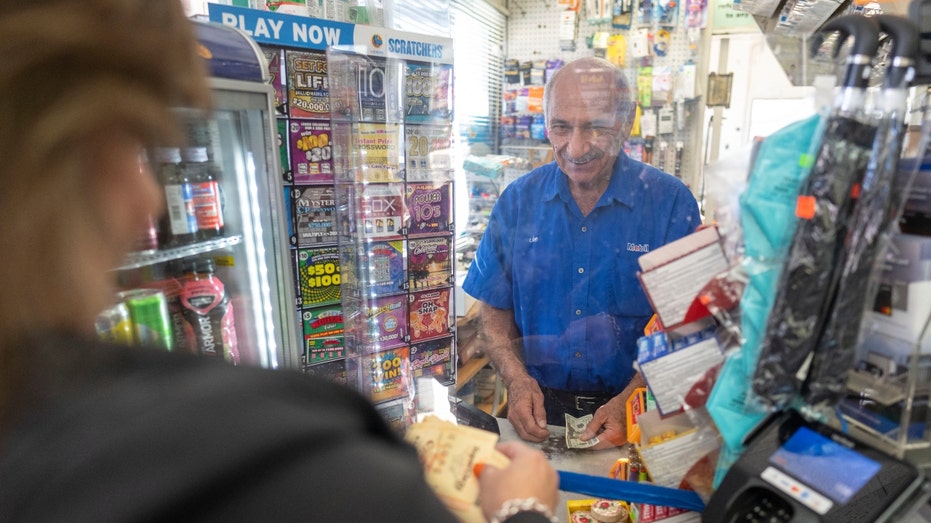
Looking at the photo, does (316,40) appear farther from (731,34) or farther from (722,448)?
(731,34)

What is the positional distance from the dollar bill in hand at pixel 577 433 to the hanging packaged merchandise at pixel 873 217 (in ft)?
2.78

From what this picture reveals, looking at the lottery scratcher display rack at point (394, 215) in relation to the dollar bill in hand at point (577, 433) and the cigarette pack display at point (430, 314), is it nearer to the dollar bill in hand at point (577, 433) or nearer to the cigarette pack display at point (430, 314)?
the cigarette pack display at point (430, 314)

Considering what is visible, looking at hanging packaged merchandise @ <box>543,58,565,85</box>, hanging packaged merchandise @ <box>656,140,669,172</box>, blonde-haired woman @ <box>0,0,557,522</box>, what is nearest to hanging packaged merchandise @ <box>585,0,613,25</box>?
hanging packaged merchandise @ <box>543,58,565,85</box>

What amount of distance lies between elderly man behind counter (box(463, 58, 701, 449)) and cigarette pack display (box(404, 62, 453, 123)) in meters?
0.47

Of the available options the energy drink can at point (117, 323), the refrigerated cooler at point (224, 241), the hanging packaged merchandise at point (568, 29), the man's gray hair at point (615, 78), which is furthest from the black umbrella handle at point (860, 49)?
the hanging packaged merchandise at point (568, 29)

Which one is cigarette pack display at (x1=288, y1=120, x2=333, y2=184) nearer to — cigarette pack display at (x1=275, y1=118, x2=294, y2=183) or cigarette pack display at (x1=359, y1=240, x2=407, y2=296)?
cigarette pack display at (x1=275, y1=118, x2=294, y2=183)

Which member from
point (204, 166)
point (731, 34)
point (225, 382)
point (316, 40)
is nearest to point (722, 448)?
point (225, 382)

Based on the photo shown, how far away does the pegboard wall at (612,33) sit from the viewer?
4387 mm

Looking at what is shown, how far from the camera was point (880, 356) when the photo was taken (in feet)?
2.75

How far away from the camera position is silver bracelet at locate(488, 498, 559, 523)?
71 centimetres

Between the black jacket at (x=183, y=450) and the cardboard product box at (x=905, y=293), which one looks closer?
the black jacket at (x=183, y=450)

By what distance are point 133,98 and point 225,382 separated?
0.28m

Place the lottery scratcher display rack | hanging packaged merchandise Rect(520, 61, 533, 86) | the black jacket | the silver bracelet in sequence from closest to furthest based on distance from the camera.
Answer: the black jacket, the silver bracelet, the lottery scratcher display rack, hanging packaged merchandise Rect(520, 61, 533, 86)

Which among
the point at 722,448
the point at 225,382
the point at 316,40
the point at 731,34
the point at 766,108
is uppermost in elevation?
the point at 731,34
